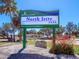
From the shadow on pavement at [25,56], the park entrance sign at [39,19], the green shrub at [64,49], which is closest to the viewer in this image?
the shadow on pavement at [25,56]

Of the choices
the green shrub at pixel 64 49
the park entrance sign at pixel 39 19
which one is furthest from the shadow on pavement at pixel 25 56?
the park entrance sign at pixel 39 19

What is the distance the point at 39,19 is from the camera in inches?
778

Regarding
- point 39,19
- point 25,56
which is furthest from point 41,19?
point 25,56

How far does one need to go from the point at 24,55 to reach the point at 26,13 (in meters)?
4.72

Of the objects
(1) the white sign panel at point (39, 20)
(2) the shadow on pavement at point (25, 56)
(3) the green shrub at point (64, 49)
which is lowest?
(2) the shadow on pavement at point (25, 56)

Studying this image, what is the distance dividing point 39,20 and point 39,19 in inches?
3.9

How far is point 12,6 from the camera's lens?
26.0 meters

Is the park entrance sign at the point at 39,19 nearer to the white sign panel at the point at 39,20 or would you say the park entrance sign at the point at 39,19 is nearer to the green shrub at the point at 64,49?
the white sign panel at the point at 39,20

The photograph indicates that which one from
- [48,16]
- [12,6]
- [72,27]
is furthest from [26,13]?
[72,27]

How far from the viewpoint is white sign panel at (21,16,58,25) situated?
64.2 ft

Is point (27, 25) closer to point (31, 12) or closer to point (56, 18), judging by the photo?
point (31, 12)

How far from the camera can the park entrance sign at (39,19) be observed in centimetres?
1955

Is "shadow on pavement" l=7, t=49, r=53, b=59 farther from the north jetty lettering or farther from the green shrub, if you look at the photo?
the north jetty lettering

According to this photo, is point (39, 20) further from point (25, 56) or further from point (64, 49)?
point (25, 56)
